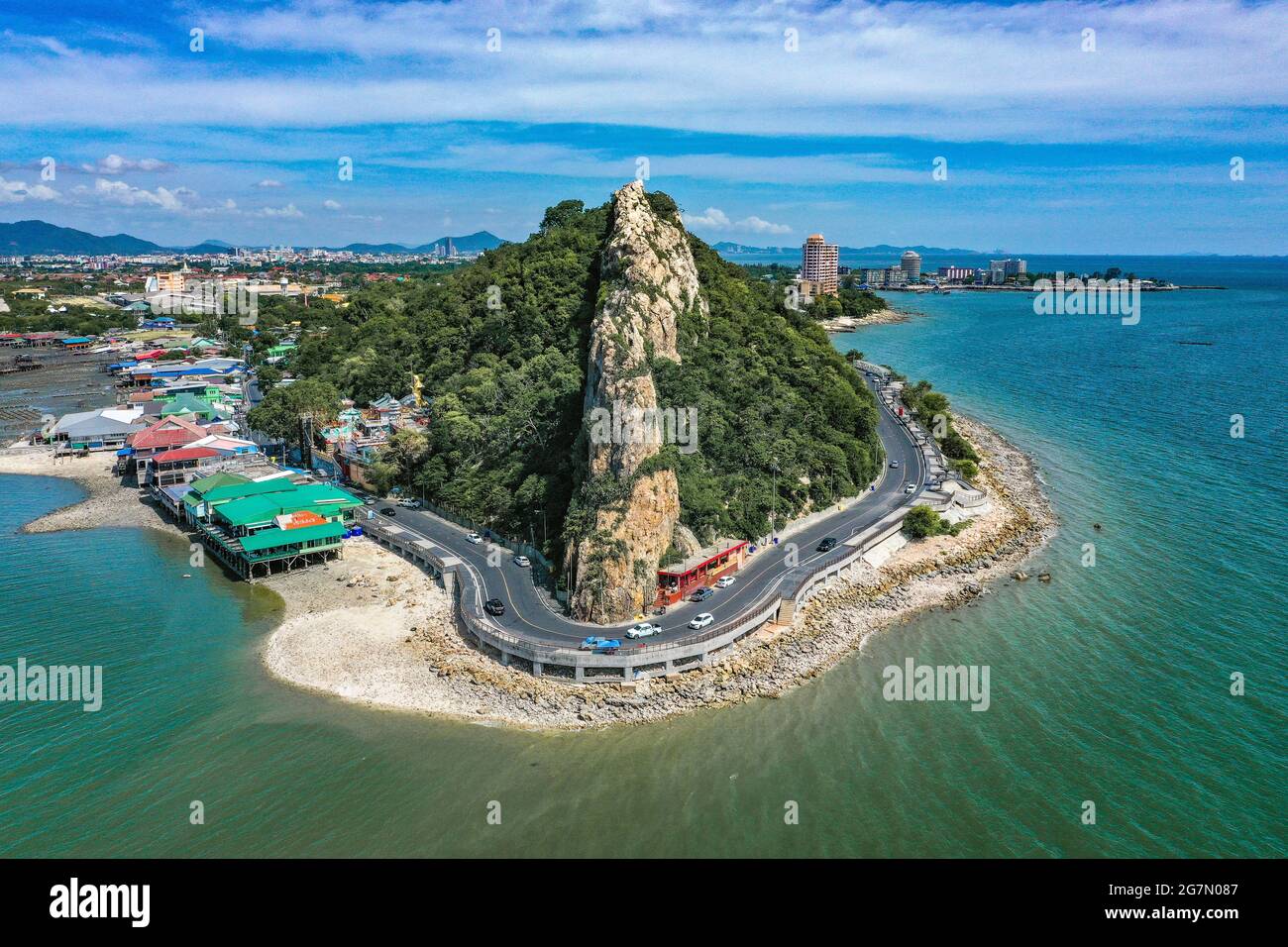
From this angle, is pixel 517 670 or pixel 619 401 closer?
pixel 517 670

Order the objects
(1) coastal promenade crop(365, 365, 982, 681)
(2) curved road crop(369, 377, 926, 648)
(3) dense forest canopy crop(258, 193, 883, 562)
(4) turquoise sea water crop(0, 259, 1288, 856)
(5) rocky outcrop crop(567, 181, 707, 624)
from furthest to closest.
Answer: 1. (3) dense forest canopy crop(258, 193, 883, 562)
2. (5) rocky outcrop crop(567, 181, 707, 624)
3. (2) curved road crop(369, 377, 926, 648)
4. (1) coastal promenade crop(365, 365, 982, 681)
5. (4) turquoise sea water crop(0, 259, 1288, 856)

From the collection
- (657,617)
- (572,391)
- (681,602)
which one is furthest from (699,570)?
(572,391)

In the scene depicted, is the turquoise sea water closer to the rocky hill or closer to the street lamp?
the street lamp

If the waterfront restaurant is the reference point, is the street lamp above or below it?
above

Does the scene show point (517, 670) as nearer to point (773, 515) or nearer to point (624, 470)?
point (624, 470)

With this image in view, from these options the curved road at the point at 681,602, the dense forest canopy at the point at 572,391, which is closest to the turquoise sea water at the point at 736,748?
the curved road at the point at 681,602

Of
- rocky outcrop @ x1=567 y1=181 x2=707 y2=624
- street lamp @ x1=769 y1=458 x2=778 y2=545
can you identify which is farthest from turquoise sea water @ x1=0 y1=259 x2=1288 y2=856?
street lamp @ x1=769 y1=458 x2=778 y2=545

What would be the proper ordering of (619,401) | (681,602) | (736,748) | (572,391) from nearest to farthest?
(736,748), (681,602), (619,401), (572,391)
